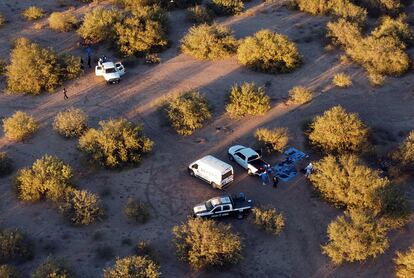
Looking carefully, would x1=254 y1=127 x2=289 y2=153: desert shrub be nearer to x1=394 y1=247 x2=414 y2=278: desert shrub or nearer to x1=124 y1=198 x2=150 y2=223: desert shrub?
x1=124 y1=198 x2=150 y2=223: desert shrub

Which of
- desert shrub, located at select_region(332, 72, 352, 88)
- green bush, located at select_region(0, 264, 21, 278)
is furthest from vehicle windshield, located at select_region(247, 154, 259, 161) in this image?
green bush, located at select_region(0, 264, 21, 278)

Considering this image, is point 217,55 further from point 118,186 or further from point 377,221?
point 377,221

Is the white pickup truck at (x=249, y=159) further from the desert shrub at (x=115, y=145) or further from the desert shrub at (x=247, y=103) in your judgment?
the desert shrub at (x=115, y=145)

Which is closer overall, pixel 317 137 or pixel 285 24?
pixel 317 137

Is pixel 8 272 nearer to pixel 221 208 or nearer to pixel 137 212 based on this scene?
pixel 137 212

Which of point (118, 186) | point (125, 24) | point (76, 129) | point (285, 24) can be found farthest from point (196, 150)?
point (285, 24)

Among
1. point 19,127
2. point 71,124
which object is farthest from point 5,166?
point 71,124
